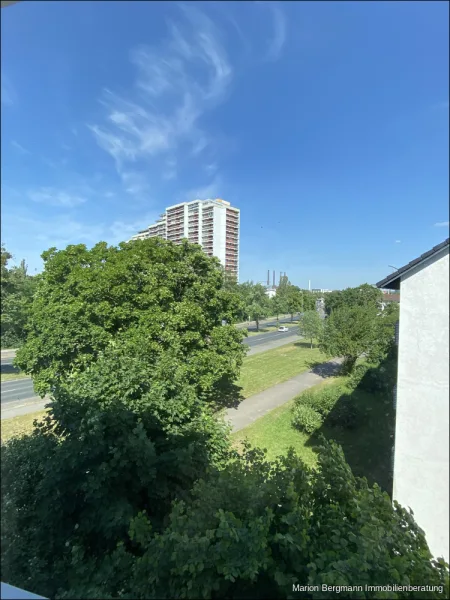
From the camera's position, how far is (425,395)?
1715 millimetres

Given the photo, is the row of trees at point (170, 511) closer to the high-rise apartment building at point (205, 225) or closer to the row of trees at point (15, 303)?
the row of trees at point (15, 303)

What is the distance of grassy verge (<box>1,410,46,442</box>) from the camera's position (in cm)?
166

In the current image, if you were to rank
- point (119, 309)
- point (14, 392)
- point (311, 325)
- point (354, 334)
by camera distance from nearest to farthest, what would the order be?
point (14, 392)
point (119, 309)
point (354, 334)
point (311, 325)

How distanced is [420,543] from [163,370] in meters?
2.18

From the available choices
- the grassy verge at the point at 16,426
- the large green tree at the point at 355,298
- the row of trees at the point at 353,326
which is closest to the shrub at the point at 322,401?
the row of trees at the point at 353,326

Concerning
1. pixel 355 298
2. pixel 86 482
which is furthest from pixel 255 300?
pixel 86 482

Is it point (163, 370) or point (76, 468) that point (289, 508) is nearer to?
point (76, 468)

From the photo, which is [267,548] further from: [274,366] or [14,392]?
[274,366]

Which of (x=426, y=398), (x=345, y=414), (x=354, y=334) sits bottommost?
(x=345, y=414)

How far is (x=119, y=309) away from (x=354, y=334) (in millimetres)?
5838

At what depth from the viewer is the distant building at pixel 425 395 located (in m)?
1.62

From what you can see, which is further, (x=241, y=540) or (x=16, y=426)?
(x=16, y=426)

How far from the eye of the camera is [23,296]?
3.32m

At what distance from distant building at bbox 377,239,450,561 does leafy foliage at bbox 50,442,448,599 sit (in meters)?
0.34
